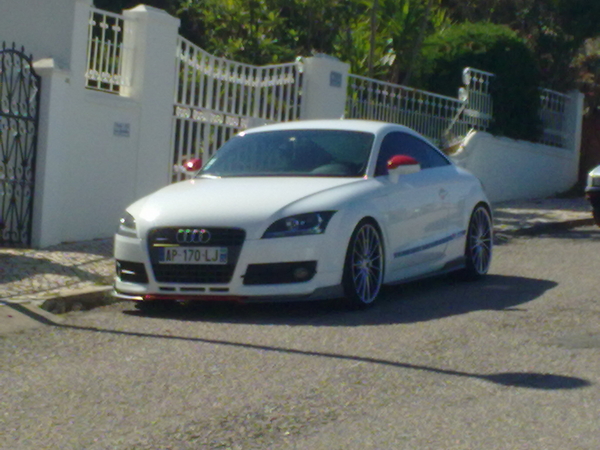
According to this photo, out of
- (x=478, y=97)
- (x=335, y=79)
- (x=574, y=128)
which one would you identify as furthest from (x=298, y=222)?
(x=574, y=128)

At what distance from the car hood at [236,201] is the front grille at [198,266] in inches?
2.6

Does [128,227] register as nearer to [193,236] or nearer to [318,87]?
[193,236]

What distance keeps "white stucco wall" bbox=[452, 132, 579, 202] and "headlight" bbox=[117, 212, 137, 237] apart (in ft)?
34.8

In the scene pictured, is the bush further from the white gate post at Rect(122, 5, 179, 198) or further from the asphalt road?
the asphalt road

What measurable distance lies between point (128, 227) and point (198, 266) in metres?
0.77

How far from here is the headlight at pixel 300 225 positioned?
27.3ft

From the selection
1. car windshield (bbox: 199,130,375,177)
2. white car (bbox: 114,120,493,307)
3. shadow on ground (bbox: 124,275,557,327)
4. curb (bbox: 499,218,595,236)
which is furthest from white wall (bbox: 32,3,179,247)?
curb (bbox: 499,218,595,236)

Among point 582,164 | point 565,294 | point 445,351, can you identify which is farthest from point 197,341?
point 582,164

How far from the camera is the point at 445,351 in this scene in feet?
23.4

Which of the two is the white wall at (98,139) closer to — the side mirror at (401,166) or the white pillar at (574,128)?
the side mirror at (401,166)

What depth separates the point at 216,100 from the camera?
1392 cm

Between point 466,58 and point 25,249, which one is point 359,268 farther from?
point 466,58

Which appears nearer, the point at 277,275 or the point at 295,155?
the point at 277,275

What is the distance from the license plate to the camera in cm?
835
